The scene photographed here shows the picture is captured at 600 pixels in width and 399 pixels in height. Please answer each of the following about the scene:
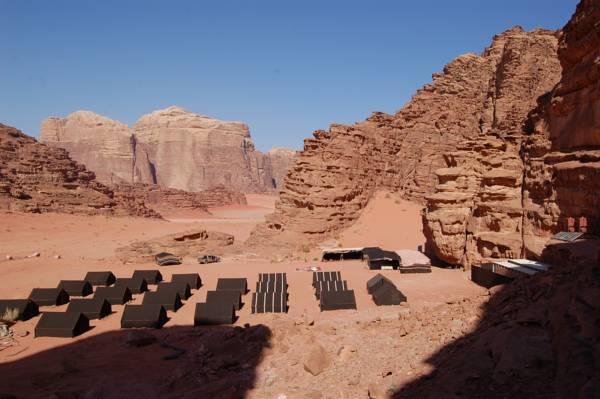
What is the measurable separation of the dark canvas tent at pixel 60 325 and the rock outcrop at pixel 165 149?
6966cm

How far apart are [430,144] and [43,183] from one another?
3556 centimetres

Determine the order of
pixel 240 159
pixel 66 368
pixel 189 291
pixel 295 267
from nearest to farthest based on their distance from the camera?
pixel 66 368
pixel 189 291
pixel 295 267
pixel 240 159

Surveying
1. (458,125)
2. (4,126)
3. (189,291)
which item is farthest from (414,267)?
(4,126)

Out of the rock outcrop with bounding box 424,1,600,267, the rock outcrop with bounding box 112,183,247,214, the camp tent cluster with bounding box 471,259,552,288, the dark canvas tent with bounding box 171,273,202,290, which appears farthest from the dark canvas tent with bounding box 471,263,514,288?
the rock outcrop with bounding box 112,183,247,214

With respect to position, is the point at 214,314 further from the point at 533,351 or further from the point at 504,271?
the point at 533,351

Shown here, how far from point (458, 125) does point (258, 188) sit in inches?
2750

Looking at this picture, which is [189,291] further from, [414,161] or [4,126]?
[4,126]

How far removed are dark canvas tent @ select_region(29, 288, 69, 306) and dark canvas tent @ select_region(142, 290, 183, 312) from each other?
3296mm

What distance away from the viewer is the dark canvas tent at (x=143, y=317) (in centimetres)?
1158

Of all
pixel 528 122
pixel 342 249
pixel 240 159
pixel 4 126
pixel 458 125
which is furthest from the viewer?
pixel 240 159

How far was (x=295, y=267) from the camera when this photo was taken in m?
19.0

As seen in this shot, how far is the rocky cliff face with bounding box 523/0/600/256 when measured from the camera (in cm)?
1073

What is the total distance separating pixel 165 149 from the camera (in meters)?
90.2

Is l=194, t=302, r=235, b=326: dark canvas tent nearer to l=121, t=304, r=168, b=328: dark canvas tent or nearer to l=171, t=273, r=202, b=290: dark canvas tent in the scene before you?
l=121, t=304, r=168, b=328: dark canvas tent
